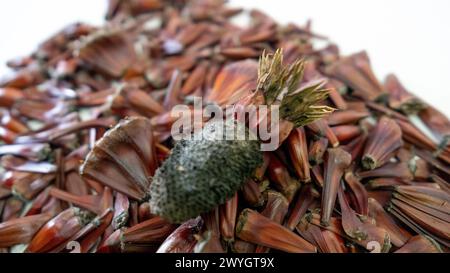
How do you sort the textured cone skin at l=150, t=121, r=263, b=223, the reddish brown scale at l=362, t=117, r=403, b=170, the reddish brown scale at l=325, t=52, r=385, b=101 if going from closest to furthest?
the textured cone skin at l=150, t=121, r=263, b=223 → the reddish brown scale at l=362, t=117, r=403, b=170 → the reddish brown scale at l=325, t=52, r=385, b=101

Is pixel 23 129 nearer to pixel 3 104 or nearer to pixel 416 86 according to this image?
pixel 3 104

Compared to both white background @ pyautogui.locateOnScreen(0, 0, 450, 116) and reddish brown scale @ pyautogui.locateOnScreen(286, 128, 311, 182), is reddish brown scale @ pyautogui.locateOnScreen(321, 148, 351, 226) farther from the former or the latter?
white background @ pyautogui.locateOnScreen(0, 0, 450, 116)

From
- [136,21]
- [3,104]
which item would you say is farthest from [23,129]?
[136,21]

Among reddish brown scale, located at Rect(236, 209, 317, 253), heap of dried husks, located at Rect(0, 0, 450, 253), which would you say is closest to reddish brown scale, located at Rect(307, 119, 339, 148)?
heap of dried husks, located at Rect(0, 0, 450, 253)

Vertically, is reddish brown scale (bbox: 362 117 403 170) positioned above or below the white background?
below

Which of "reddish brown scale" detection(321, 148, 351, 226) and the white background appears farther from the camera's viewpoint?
the white background

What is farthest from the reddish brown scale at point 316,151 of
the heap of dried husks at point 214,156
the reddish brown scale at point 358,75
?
the reddish brown scale at point 358,75

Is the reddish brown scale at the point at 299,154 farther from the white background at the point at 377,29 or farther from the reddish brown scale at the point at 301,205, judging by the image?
the white background at the point at 377,29
